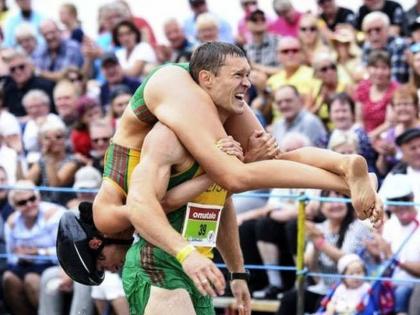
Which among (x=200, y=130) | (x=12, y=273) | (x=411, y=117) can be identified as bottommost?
(x=12, y=273)

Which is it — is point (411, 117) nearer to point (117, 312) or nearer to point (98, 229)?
point (117, 312)

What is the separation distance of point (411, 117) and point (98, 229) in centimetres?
443

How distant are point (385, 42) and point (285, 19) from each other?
66.8 inches

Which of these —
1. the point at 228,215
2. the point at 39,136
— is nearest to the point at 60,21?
the point at 39,136

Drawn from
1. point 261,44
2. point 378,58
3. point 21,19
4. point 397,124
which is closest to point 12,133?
point 261,44

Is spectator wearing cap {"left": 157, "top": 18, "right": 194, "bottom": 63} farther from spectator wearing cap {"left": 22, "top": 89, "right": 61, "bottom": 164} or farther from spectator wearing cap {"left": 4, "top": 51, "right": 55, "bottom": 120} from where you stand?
spectator wearing cap {"left": 22, "top": 89, "right": 61, "bottom": 164}

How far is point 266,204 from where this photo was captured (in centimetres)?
1062

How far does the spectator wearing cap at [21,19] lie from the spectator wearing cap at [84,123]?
2765 mm

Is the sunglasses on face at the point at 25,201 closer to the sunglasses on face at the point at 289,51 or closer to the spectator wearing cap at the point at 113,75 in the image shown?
the spectator wearing cap at the point at 113,75

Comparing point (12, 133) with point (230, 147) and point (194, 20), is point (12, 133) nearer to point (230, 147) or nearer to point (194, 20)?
point (194, 20)

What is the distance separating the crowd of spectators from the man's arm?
3.40 m

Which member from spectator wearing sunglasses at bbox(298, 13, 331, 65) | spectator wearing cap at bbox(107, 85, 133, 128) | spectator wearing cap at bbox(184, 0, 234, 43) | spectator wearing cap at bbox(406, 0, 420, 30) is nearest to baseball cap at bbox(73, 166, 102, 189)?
spectator wearing cap at bbox(107, 85, 133, 128)

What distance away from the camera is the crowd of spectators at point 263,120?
32.2 ft

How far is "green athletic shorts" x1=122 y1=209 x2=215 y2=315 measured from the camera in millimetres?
6562
